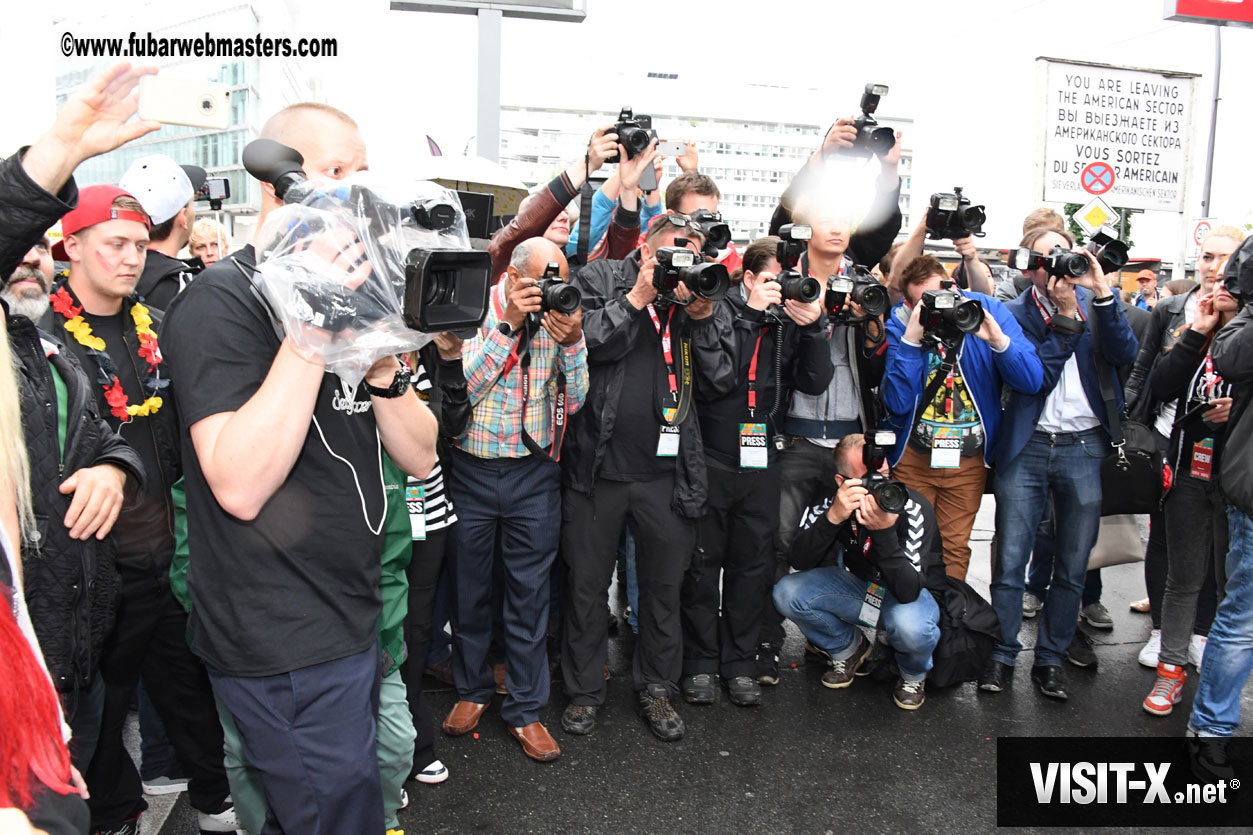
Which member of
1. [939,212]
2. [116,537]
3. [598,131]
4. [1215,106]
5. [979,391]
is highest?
[1215,106]

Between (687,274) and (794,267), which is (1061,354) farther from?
(687,274)

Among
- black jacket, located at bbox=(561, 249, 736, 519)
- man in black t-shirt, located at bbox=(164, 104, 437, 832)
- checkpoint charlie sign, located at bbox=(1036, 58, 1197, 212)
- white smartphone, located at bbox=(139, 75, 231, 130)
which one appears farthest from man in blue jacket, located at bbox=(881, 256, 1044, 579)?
checkpoint charlie sign, located at bbox=(1036, 58, 1197, 212)

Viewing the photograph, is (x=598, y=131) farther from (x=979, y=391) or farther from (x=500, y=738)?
(x=500, y=738)

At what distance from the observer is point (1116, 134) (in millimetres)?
6977

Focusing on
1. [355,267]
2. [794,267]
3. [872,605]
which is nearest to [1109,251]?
[794,267]

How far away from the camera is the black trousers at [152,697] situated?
2.51 metres

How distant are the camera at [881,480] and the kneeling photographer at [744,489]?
354 millimetres

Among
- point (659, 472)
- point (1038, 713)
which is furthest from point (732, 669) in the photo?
point (1038, 713)

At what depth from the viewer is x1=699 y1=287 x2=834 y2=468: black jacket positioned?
374 centimetres

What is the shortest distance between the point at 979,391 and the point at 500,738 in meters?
2.50

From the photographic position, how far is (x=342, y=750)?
5.67ft

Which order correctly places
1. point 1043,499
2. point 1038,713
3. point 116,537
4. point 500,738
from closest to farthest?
point 116,537
point 500,738
point 1038,713
point 1043,499

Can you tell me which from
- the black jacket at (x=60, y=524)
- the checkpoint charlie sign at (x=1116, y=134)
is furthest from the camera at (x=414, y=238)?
the checkpoint charlie sign at (x=1116, y=134)

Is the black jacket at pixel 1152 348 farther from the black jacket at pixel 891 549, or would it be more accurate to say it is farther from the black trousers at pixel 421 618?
the black trousers at pixel 421 618
